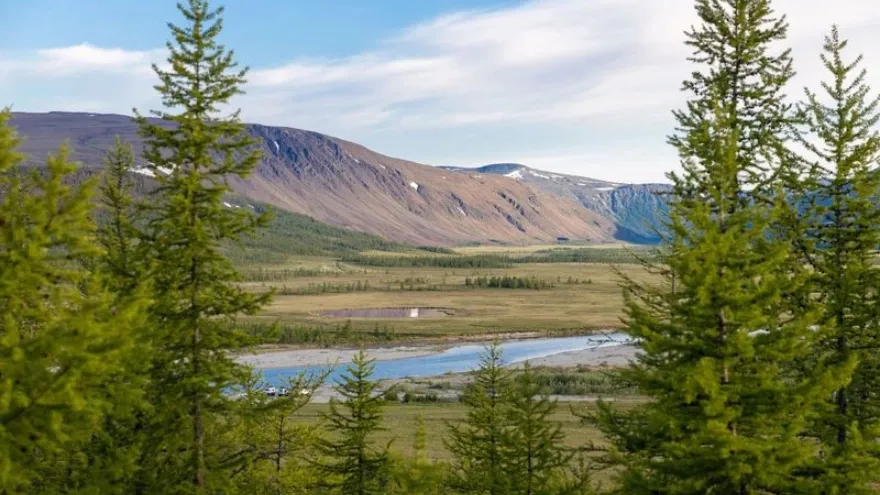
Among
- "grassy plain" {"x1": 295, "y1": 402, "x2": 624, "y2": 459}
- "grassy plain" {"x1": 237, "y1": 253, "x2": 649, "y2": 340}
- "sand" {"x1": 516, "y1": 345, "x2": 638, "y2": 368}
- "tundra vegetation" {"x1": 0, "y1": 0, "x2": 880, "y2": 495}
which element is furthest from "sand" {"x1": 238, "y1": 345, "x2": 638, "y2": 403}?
"tundra vegetation" {"x1": 0, "y1": 0, "x2": 880, "y2": 495}

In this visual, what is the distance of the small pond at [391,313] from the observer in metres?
150

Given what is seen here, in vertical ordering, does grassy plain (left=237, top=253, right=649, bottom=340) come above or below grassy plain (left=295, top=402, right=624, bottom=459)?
below

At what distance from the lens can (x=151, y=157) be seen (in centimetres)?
1512

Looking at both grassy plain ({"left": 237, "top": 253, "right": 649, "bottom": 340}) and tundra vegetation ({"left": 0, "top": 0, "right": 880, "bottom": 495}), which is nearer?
tundra vegetation ({"left": 0, "top": 0, "right": 880, "bottom": 495})

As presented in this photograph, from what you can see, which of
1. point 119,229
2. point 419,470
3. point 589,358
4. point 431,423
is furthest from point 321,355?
point 419,470

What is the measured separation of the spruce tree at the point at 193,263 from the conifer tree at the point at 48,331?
3.74 metres

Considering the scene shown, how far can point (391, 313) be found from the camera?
15562 centimetres

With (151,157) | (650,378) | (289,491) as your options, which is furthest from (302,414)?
(650,378)

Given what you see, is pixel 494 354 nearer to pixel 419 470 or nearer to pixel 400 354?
pixel 419 470

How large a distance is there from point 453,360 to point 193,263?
89228mm

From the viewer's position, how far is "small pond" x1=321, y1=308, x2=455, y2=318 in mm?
149500

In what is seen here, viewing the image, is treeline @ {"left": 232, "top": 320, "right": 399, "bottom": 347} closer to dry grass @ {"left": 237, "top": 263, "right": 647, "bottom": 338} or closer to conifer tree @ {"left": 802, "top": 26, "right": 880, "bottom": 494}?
dry grass @ {"left": 237, "top": 263, "right": 647, "bottom": 338}

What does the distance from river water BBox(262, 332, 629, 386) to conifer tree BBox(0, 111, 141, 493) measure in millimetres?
72540

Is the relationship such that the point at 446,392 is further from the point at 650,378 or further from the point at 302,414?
the point at 650,378
